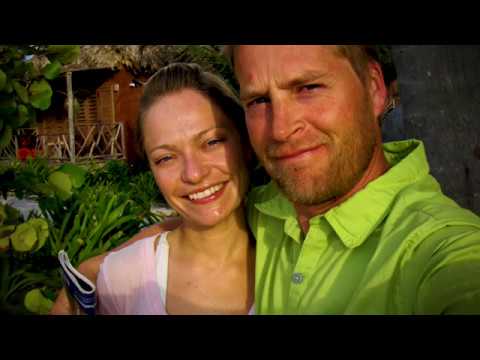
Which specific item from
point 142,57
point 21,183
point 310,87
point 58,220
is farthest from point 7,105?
point 142,57

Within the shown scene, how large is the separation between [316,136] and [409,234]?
1.05 ft

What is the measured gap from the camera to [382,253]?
0.87 m

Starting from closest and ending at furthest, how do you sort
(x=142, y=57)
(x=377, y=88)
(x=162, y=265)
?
(x=377, y=88)
(x=162, y=265)
(x=142, y=57)

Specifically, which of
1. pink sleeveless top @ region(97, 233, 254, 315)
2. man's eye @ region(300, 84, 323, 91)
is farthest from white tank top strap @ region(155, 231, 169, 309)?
man's eye @ region(300, 84, 323, 91)

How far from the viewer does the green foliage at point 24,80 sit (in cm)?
86

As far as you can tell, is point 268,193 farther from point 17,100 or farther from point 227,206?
point 17,100

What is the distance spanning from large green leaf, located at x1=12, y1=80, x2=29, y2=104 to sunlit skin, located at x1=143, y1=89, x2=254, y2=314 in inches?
17.0

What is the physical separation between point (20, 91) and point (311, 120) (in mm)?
638

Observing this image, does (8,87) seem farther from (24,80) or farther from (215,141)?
(215,141)

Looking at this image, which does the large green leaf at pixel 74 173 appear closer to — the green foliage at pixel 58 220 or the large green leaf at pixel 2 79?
the green foliage at pixel 58 220

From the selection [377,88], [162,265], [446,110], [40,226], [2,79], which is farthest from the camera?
[446,110]

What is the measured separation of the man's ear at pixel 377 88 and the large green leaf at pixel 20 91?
2.66 ft
